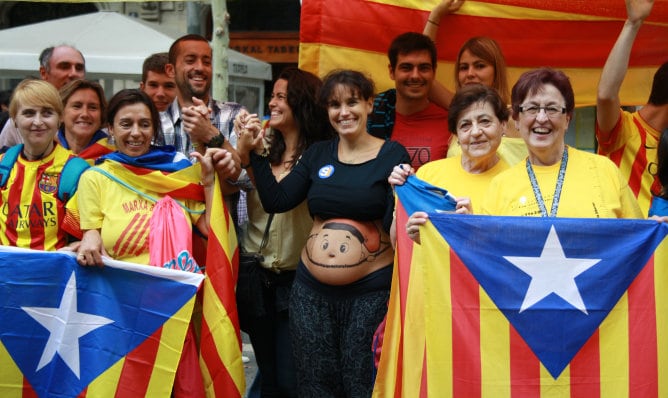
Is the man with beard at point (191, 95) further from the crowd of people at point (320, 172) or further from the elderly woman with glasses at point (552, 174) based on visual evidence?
the elderly woman with glasses at point (552, 174)

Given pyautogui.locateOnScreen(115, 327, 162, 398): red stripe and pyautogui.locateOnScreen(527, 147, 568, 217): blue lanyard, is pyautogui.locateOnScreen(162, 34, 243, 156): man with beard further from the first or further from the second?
pyautogui.locateOnScreen(527, 147, 568, 217): blue lanyard

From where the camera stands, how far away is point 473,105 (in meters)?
4.13

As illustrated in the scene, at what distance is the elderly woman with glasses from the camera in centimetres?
372

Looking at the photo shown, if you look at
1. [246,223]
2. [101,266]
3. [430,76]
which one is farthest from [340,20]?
[101,266]

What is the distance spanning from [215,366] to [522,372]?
1519 mm

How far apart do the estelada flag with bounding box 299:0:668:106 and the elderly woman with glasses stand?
1747 millimetres

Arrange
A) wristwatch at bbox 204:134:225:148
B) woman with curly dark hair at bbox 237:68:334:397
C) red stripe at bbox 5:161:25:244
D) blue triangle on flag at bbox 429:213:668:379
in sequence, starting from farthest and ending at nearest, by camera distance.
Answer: woman with curly dark hair at bbox 237:68:334:397
wristwatch at bbox 204:134:225:148
red stripe at bbox 5:161:25:244
blue triangle on flag at bbox 429:213:668:379

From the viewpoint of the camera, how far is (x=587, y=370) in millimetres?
3758

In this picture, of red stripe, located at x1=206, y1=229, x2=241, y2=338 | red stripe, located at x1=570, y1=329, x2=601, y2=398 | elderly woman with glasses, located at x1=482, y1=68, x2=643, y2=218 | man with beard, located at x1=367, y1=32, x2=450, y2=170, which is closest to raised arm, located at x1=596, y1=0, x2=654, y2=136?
elderly woman with glasses, located at x1=482, y1=68, x2=643, y2=218

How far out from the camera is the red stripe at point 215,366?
445cm

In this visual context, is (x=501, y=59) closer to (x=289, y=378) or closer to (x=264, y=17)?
(x=289, y=378)

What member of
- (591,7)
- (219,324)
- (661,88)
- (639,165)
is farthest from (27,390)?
(591,7)

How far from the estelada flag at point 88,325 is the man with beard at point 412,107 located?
4.56 ft

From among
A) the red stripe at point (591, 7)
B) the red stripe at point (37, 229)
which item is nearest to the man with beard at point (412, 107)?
the red stripe at point (591, 7)
